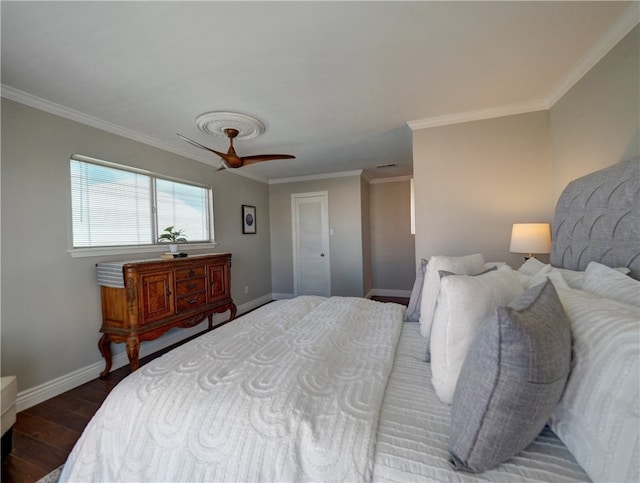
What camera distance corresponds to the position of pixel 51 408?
1.97 m

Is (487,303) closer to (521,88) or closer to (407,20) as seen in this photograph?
(407,20)

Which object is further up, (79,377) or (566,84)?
(566,84)

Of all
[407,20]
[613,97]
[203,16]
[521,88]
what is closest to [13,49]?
[203,16]

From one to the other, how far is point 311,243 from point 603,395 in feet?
14.9

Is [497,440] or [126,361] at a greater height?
[497,440]

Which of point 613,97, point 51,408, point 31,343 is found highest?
point 613,97

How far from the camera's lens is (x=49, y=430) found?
5.71ft

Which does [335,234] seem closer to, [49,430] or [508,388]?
[49,430]

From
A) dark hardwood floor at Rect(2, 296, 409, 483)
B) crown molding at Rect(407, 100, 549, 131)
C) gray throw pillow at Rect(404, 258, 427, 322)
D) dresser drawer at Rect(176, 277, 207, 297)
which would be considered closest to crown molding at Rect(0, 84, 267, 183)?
dresser drawer at Rect(176, 277, 207, 297)

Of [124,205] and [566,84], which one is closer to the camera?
[566,84]

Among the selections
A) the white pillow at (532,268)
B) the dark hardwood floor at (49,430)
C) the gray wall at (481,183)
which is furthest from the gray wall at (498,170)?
the dark hardwood floor at (49,430)

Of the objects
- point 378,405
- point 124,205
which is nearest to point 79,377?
point 124,205

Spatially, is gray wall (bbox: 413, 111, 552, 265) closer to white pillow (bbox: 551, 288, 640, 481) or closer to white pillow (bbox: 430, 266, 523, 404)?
white pillow (bbox: 430, 266, 523, 404)

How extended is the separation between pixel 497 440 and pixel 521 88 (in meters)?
2.64
